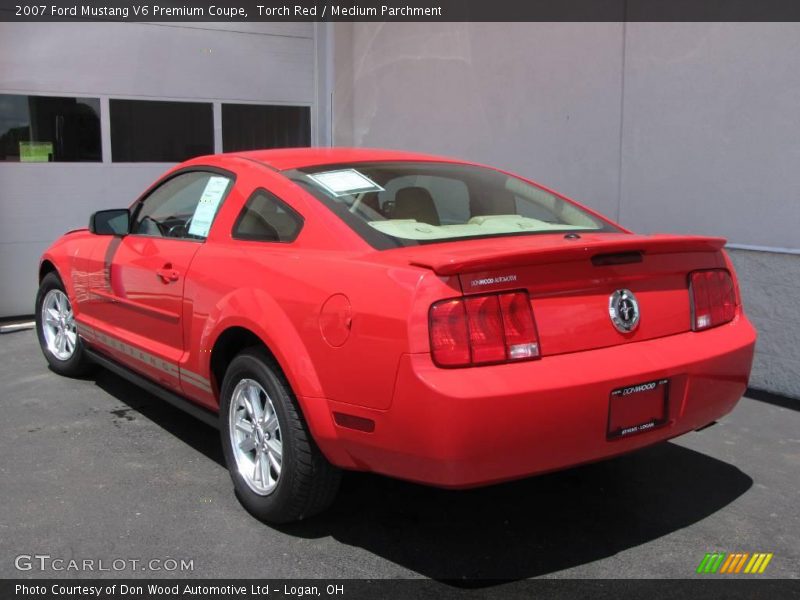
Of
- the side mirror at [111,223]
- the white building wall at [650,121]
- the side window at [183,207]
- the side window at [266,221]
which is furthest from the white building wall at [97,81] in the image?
the side window at [266,221]

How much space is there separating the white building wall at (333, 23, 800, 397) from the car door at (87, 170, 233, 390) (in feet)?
11.1

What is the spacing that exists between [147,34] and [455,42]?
3125 mm

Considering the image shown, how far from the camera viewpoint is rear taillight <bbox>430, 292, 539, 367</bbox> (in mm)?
2660

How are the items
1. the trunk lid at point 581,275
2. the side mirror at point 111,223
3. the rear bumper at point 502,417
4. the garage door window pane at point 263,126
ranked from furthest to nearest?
1. the garage door window pane at point 263,126
2. the side mirror at point 111,223
3. the trunk lid at point 581,275
4. the rear bumper at point 502,417

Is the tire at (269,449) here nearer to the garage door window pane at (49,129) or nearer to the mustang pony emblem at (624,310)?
the mustang pony emblem at (624,310)

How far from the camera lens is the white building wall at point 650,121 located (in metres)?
5.21

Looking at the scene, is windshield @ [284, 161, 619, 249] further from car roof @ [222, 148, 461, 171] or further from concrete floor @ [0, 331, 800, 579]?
concrete floor @ [0, 331, 800, 579]

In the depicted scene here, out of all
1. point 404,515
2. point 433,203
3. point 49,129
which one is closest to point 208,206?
point 433,203

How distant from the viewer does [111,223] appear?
15.5 ft

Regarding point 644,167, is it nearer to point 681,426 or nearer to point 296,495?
point 681,426

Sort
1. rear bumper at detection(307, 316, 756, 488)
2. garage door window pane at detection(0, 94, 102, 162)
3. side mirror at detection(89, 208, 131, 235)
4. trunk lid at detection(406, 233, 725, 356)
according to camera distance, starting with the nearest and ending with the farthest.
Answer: rear bumper at detection(307, 316, 756, 488)
trunk lid at detection(406, 233, 725, 356)
side mirror at detection(89, 208, 131, 235)
garage door window pane at detection(0, 94, 102, 162)

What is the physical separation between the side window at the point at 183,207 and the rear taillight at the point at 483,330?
5.54ft

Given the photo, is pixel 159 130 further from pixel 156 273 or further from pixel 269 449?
pixel 269 449
